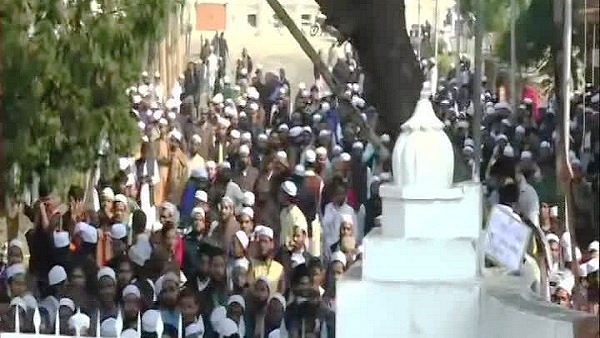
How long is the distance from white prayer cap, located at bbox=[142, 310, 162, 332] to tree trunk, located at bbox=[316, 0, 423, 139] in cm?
126

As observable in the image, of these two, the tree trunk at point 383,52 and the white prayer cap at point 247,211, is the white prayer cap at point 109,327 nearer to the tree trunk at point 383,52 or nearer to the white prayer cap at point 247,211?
the white prayer cap at point 247,211

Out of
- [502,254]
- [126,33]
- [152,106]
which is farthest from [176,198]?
[502,254]

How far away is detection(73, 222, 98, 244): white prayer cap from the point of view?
5496 millimetres

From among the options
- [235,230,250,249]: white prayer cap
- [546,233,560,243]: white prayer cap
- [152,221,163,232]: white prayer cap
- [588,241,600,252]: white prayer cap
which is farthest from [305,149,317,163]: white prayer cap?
[588,241,600,252]: white prayer cap

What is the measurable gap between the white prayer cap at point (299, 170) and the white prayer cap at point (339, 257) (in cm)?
41

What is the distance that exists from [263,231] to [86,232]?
83 centimetres

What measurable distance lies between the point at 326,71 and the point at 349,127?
0.27m

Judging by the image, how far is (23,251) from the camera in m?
5.51

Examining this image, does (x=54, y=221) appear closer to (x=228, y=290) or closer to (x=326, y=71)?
(x=228, y=290)

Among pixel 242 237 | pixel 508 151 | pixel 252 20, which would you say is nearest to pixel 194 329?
pixel 242 237

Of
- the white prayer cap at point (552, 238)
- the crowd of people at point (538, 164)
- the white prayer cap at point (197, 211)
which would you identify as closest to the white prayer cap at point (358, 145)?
the crowd of people at point (538, 164)

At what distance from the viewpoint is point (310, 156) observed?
5.38 m

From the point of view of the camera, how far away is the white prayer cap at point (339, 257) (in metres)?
5.07

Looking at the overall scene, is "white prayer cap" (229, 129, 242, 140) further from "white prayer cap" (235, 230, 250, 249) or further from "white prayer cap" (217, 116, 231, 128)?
"white prayer cap" (235, 230, 250, 249)
